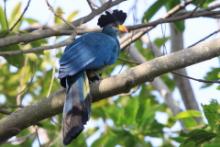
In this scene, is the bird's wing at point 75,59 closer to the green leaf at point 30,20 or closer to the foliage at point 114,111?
the foliage at point 114,111

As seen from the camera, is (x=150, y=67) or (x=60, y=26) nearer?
(x=150, y=67)

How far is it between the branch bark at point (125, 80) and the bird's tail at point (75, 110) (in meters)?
0.10

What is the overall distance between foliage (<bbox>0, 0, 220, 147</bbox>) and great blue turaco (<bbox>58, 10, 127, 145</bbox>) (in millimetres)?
152

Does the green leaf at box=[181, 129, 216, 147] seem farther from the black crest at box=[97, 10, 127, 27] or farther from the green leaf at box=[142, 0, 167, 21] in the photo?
the black crest at box=[97, 10, 127, 27]

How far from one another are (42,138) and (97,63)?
5.58ft

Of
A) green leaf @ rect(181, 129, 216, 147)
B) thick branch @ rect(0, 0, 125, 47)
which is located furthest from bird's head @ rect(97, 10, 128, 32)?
green leaf @ rect(181, 129, 216, 147)

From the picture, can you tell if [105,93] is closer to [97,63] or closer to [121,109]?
[97,63]

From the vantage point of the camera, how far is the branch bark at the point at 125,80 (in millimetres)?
3379

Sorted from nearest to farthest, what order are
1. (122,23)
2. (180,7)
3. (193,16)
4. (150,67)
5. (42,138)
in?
1. (150,67)
2. (193,16)
3. (180,7)
4. (122,23)
5. (42,138)

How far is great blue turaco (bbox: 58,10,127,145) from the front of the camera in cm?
359

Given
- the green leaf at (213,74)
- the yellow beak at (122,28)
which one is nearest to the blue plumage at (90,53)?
the yellow beak at (122,28)

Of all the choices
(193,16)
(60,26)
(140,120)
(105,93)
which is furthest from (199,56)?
(140,120)

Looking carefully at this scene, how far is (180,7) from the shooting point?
16.0 feet

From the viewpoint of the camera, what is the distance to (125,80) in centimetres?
341
